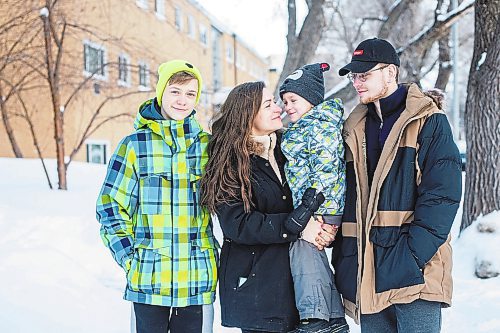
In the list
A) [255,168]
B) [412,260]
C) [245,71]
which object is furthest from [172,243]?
[245,71]

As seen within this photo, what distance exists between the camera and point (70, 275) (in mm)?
5961

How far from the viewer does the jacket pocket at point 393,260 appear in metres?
2.75

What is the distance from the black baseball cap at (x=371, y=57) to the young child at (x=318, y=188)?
27 centimetres

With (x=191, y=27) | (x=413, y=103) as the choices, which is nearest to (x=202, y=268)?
(x=413, y=103)

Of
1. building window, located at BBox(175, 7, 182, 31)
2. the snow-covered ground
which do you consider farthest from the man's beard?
building window, located at BBox(175, 7, 182, 31)

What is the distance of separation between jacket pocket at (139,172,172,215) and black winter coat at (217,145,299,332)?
0.99ft

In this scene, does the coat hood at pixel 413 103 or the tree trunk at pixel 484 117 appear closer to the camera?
the coat hood at pixel 413 103

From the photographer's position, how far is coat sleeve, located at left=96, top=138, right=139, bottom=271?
122 inches

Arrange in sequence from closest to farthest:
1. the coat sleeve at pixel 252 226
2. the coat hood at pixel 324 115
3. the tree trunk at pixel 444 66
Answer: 1. the coat sleeve at pixel 252 226
2. the coat hood at pixel 324 115
3. the tree trunk at pixel 444 66

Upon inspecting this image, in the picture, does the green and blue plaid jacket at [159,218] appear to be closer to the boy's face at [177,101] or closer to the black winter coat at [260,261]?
the boy's face at [177,101]

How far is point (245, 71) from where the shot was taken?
4303cm

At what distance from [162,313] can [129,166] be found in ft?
2.67

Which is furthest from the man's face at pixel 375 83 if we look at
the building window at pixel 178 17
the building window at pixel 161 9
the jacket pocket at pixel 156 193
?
the building window at pixel 178 17

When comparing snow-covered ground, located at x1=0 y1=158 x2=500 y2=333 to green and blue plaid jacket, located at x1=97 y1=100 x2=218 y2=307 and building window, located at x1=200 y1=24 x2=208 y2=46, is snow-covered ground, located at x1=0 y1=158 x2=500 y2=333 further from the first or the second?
building window, located at x1=200 y1=24 x2=208 y2=46
